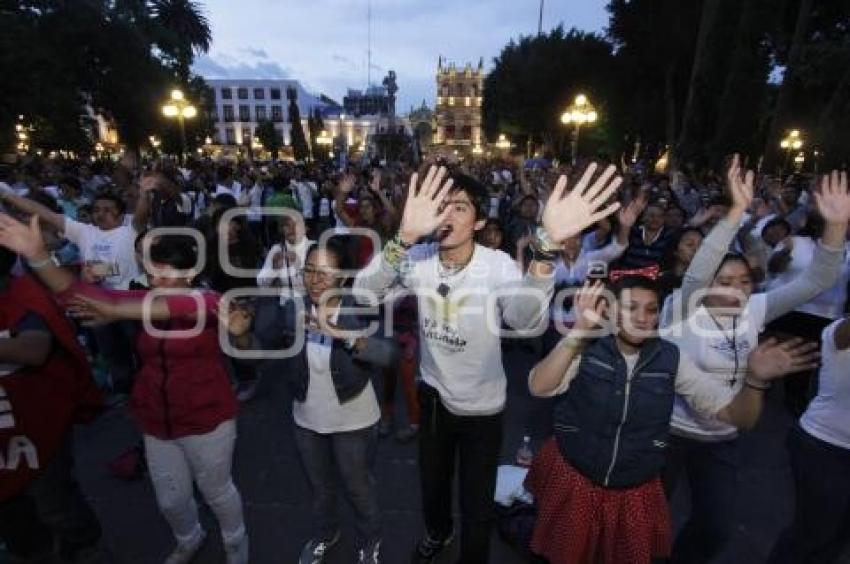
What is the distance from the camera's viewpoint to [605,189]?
2271 millimetres

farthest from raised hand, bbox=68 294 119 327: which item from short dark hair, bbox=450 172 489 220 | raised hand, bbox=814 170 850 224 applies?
raised hand, bbox=814 170 850 224

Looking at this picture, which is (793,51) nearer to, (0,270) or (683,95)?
(683,95)

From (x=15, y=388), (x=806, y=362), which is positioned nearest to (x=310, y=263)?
(x=15, y=388)

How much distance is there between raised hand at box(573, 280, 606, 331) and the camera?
7.39 ft

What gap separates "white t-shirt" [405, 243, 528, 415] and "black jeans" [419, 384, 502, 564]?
88 millimetres

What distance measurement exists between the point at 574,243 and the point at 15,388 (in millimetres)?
4388

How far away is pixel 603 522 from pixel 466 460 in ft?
2.66

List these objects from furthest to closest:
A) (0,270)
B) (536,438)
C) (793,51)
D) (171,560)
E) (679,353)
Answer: (793,51), (536,438), (171,560), (0,270), (679,353)

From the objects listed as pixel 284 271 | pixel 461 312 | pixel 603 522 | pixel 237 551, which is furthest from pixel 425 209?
pixel 284 271

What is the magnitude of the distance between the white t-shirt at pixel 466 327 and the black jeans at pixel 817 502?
1499 mm

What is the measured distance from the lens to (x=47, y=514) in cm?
292

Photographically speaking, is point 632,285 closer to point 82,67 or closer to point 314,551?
point 314,551

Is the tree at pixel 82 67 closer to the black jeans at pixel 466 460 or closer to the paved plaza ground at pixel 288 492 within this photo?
the paved plaza ground at pixel 288 492

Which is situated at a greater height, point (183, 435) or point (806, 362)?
point (806, 362)
